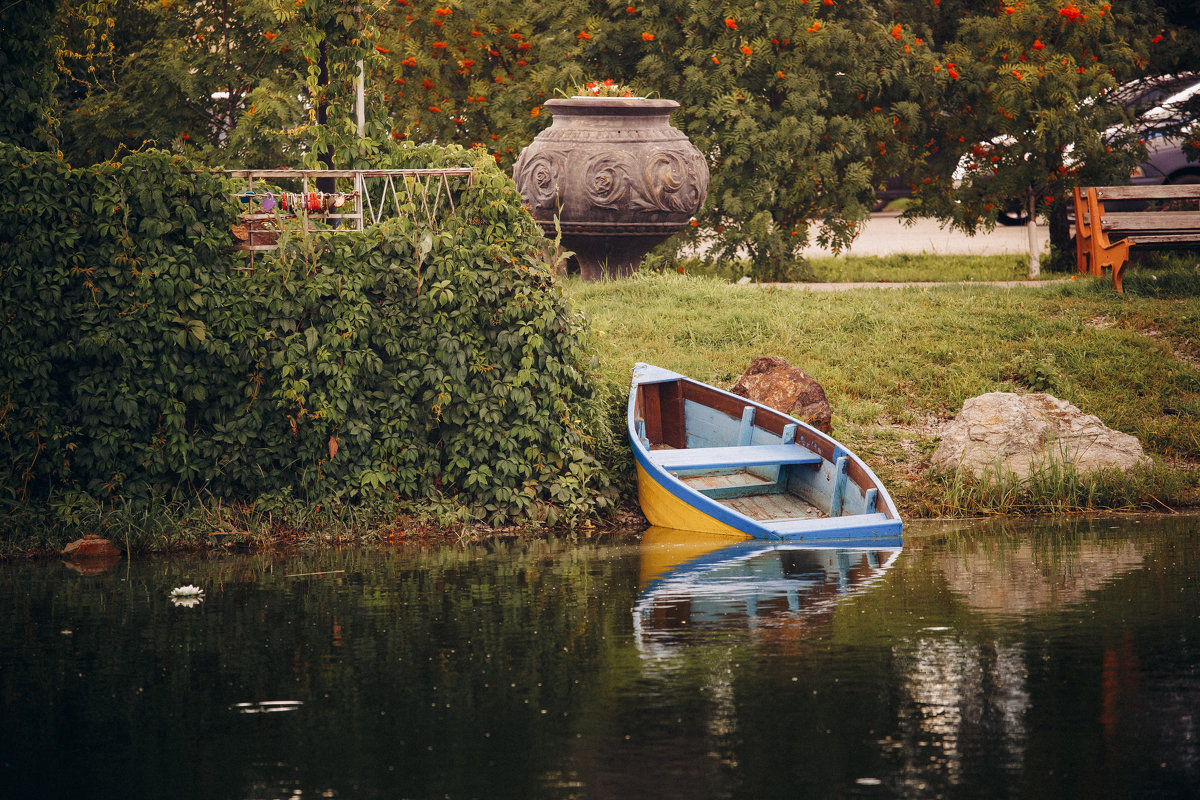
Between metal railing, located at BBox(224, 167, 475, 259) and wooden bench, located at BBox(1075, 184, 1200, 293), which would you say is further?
wooden bench, located at BBox(1075, 184, 1200, 293)

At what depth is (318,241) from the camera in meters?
11.5

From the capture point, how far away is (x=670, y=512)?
38.7 feet

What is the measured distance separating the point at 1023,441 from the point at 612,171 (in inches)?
230

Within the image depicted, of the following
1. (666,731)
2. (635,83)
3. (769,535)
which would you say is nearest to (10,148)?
(769,535)

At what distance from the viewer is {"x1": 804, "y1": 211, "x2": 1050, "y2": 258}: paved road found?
24.2 m

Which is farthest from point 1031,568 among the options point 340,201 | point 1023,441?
point 340,201

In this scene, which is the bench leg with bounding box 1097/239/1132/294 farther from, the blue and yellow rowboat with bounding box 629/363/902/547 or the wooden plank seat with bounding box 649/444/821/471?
the wooden plank seat with bounding box 649/444/821/471

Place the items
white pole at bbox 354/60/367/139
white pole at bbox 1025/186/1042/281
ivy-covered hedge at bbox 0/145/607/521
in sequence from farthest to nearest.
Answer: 1. white pole at bbox 1025/186/1042/281
2. white pole at bbox 354/60/367/139
3. ivy-covered hedge at bbox 0/145/607/521

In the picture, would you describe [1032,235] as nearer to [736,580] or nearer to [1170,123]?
[1170,123]

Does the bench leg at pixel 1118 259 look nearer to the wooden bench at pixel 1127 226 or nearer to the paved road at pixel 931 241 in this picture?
the wooden bench at pixel 1127 226

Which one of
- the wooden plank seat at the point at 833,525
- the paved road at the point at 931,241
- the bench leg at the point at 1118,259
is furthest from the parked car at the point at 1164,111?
the wooden plank seat at the point at 833,525

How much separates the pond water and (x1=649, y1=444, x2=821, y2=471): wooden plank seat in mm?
967

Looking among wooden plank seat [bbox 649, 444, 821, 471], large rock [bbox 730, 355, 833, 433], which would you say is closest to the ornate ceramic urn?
large rock [bbox 730, 355, 833, 433]

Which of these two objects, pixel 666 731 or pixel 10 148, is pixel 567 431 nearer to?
pixel 10 148
